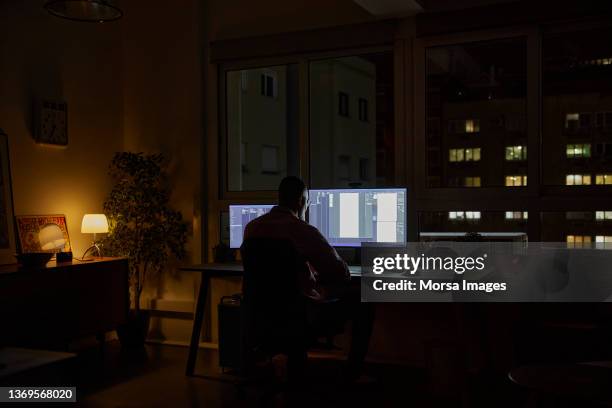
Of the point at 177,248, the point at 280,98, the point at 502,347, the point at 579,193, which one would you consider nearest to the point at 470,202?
the point at 579,193

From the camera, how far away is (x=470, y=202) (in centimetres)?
464

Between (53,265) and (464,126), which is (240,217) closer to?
(53,265)

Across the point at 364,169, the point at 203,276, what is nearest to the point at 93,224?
the point at 203,276

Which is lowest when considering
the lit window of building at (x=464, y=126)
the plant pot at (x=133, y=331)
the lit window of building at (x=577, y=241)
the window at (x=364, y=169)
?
the plant pot at (x=133, y=331)

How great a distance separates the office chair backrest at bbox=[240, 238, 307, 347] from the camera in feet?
10.7

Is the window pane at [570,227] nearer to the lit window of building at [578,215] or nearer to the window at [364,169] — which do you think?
A: the lit window of building at [578,215]

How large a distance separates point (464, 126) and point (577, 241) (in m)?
24.2

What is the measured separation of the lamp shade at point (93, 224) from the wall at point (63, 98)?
270mm

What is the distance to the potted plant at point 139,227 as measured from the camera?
211 inches

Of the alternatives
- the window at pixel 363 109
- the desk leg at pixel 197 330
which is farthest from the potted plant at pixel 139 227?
the window at pixel 363 109

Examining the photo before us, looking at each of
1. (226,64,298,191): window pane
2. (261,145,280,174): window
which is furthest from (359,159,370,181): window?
(226,64,298,191): window pane

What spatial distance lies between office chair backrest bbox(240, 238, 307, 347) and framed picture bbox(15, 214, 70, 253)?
7.24 ft

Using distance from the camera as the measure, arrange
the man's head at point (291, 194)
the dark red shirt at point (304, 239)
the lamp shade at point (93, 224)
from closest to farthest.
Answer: the dark red shirt at point (304, 239) < the man's head at point (291, 194) < the lamp shade at point (93, 224)

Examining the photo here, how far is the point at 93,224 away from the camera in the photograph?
16.9 ft
